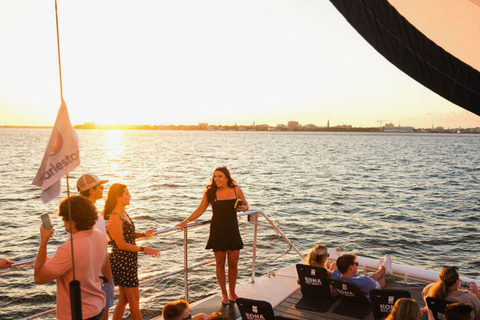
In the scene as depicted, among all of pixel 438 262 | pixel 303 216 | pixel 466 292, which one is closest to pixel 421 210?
pixel 303 216

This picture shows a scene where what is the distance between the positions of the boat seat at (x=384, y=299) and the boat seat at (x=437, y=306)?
0.24 m

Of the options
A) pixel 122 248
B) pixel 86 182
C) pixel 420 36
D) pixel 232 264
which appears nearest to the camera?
pixel 420 36

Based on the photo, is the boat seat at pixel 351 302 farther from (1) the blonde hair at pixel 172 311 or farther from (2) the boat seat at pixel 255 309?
(1) the blonde hair at pixel 172 311

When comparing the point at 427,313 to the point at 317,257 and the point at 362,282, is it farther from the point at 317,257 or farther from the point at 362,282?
the point at 317,257

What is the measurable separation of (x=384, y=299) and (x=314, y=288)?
3.67ft

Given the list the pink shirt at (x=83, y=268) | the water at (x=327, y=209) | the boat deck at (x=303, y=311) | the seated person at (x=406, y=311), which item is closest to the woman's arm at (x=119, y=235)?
the pink shirt at (x=83, y=268)

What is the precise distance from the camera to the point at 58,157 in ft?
7.07

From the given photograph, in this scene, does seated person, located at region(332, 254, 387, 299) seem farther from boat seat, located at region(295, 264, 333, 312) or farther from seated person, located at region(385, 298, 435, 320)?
seated person, located at region(385, 298, 435, 320)

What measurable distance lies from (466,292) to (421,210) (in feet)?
73.3

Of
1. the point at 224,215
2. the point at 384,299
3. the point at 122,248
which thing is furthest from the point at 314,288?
the point at 122,248

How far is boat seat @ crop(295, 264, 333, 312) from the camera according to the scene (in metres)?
5.58

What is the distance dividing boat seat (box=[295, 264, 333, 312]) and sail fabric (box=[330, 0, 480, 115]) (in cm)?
430

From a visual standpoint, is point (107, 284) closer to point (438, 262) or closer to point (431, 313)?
point (431, 313)

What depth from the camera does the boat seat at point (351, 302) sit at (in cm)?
530
